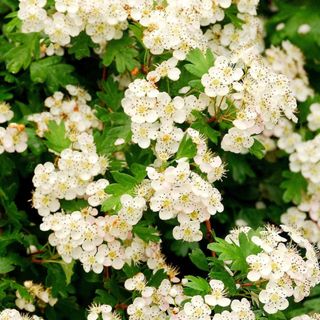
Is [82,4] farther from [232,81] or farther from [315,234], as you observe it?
[315,234]

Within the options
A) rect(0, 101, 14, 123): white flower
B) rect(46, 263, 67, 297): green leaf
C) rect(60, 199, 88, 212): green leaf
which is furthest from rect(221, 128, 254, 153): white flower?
rect(0, 101, 14, 123): white flower

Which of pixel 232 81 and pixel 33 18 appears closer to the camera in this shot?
pixel 232 81

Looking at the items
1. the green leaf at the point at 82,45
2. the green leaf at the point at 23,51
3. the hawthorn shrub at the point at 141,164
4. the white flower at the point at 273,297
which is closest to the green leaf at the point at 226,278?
the hawthorn shrub at the point at 141,164

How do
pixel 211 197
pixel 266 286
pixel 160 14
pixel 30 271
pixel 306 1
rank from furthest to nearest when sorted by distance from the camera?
1. pixel 306 1
2. pixel 30 271
3. pixel 160 14
4. pixel 211 197
5. pixel 266 286

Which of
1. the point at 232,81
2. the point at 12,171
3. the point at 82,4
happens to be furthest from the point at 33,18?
the point at 232,81

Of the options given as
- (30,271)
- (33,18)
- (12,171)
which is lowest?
(30,271)
